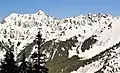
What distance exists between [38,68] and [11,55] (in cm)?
412

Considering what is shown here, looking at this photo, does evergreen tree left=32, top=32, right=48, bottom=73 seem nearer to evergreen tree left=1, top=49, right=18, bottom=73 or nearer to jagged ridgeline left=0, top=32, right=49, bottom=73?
jagged ridgeline left=0, top=32, right=49, bottom=73

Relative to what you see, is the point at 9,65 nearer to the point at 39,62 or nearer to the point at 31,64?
the point at 31,64

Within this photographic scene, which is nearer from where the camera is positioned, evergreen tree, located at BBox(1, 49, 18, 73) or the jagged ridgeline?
the jagged ridgeline

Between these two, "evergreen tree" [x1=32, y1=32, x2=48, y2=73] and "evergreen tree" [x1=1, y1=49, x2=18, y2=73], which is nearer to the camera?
"evergreen tree" [x1=32, y1=32, x2=48, y2=73]

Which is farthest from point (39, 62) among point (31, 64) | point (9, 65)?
point (9, 65)

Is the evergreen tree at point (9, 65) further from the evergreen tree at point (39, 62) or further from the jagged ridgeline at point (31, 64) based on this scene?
the evergreen tree at point (39, 62)

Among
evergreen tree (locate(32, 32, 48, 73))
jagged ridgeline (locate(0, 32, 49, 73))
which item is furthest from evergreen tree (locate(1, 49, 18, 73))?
evergreen tree (locate(32, 32, 48, 73))

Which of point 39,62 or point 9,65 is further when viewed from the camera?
point 9,65

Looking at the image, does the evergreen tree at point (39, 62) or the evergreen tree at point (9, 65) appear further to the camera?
the evergreen tree at point (9, 65)

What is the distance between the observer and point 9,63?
3788 centimetres

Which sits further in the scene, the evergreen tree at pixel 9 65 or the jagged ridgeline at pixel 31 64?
the evergreen tree at pixel 9 65

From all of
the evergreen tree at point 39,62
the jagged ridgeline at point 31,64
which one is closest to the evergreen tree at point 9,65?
the jagged ridgeline at point 31,64

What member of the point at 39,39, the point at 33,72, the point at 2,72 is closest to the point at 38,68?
the point at 33,72

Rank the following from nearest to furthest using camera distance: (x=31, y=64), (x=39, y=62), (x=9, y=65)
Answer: (x=39, y=62)
(x=31, y=64)
(x=9, y=65)
